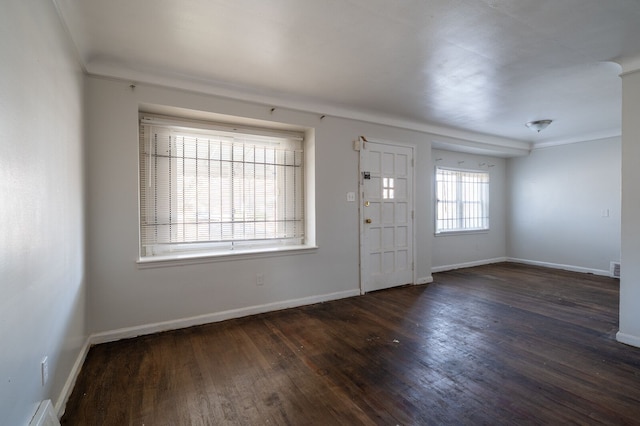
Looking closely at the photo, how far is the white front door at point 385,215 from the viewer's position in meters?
4.26

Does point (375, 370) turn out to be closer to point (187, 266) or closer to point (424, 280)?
point (187, 266)

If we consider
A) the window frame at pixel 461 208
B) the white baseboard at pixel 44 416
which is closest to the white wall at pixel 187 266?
the white baseboard at pixel 44 416

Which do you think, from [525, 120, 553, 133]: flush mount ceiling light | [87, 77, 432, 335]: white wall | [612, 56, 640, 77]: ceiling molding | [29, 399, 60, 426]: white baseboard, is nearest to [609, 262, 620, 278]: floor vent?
[525, 120, 553, 133]: flush mount ceiling light

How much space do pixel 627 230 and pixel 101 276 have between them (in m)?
4.80

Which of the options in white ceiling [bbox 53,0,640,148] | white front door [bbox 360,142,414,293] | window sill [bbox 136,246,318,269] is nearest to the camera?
white ceiling [bbox 53,0,640,148]

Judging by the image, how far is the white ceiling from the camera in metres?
1.97

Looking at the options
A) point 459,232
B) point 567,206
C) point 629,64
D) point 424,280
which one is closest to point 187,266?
point 424,280

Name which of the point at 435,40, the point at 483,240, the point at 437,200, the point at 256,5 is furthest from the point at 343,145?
the point at 483,240

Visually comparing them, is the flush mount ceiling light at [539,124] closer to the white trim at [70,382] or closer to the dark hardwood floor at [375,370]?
the dark hardwood floor at [375,370]

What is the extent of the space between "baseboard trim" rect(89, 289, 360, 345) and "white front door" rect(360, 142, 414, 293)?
61 cm

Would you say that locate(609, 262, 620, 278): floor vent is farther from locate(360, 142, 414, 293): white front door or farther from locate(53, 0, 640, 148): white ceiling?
locate(360, 142, 414, 293): white front door

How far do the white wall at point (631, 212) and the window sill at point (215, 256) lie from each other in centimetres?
307

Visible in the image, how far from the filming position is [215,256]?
10.7 ft

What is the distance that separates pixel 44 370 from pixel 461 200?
251 inches
